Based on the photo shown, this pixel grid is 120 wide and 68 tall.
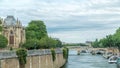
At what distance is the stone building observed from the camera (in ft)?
504

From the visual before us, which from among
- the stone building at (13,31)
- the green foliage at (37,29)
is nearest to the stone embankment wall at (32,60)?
the green foliage at (37,29)

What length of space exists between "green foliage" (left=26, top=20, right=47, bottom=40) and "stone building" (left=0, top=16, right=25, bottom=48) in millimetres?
10270

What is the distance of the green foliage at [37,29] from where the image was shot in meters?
141

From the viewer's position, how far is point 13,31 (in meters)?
156

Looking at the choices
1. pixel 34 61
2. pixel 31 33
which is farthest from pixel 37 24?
pixel 34 61

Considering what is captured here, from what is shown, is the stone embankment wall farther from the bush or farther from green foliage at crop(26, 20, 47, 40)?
green foliage at crop(26, 20, 47, 40)

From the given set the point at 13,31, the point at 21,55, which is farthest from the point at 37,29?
the point at 21,55

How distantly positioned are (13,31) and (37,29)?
17.7 meters

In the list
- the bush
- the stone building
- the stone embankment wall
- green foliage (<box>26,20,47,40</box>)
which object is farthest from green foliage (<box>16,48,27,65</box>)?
the stone building

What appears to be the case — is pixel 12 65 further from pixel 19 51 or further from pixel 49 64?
pixel 49 64

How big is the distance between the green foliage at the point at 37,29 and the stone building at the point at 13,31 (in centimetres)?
1027

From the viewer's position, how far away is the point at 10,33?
156125 millimetres

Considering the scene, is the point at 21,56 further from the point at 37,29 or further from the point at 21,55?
the point at 37,29

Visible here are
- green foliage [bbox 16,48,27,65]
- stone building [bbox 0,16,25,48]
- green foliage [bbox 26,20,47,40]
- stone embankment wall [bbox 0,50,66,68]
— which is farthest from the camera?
stone building [bbox 0,16,25,48]
